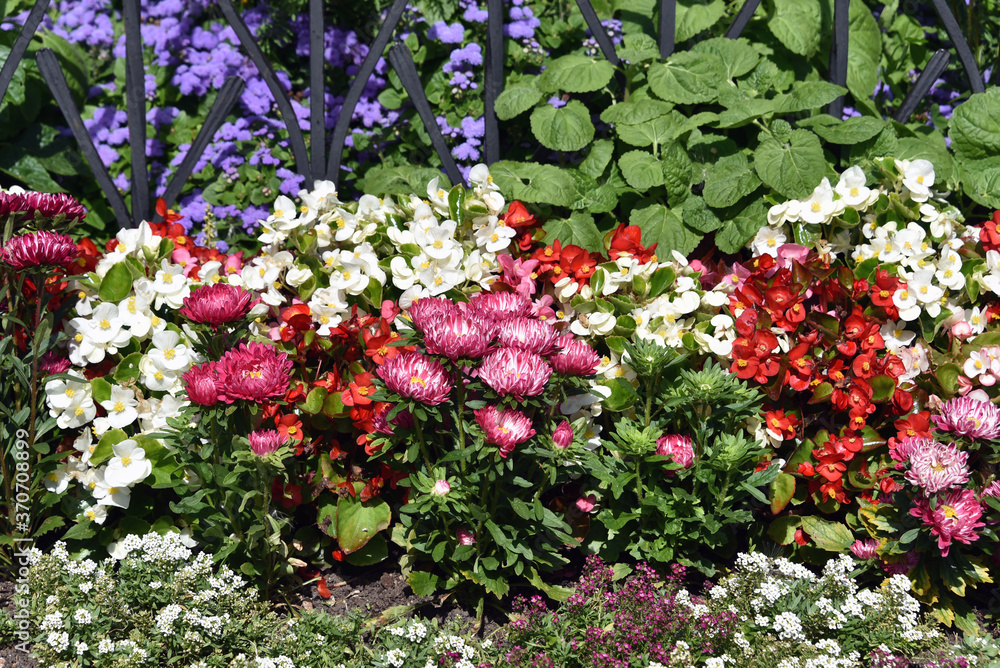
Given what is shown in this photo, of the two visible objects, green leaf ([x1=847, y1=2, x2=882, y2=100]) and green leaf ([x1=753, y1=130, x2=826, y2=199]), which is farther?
green leaf ([x1=847, y1=2, x2=882, y2=100])

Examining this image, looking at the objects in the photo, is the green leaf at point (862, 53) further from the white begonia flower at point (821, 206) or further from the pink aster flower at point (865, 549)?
the pink aster flower at point (865, 549)

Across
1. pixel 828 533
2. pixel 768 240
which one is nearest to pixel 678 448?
pixel 828 533

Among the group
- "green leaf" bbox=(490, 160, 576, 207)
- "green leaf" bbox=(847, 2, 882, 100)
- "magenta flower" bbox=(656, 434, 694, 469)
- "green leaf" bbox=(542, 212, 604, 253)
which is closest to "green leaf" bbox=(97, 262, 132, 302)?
"green leaf" bbox=(490, 160, 576, 207)

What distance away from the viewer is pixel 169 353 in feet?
7.86

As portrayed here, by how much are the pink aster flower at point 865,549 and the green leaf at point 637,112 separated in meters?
1.56

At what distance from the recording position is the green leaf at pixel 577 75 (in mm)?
2914

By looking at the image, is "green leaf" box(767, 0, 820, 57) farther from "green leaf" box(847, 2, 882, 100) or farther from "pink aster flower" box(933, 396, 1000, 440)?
"pink aster flower" box(933, 396, 1000, 440)

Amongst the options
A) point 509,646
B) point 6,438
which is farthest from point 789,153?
point 6,438

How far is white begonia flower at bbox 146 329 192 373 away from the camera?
2367 millimetres

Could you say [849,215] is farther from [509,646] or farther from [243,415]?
[243,415]

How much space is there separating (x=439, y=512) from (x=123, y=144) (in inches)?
101

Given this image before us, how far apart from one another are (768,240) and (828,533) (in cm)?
95

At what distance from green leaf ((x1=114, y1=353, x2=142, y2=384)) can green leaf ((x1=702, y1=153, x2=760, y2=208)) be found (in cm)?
193
